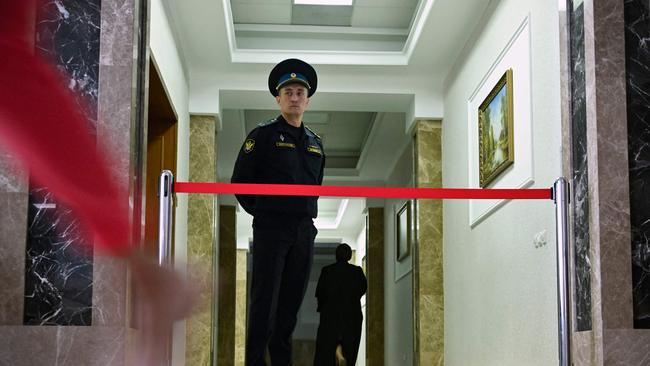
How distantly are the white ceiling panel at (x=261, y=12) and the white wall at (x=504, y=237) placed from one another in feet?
4.87

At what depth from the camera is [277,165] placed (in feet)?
13.5

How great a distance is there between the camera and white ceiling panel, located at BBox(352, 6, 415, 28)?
7168 millimetres

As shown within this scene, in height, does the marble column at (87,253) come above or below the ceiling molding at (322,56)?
below

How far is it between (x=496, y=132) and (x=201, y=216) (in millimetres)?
2839

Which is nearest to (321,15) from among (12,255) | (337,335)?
(337,335)

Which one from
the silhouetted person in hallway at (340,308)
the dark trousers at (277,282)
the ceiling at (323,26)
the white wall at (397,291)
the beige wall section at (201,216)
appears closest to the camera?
the dark trousers at (277,282)

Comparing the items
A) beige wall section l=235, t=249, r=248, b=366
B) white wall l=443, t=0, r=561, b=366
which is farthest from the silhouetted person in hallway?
beige wall section l=235, t=249, r=248, b=366

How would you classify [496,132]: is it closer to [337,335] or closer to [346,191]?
[346,191]

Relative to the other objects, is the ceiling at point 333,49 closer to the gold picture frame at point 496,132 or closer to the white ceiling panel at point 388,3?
the white ceiling panel at point 388,3

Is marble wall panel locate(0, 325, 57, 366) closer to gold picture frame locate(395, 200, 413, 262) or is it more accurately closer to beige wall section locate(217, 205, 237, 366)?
gold picture frame locate(395, 200, 413, 262)

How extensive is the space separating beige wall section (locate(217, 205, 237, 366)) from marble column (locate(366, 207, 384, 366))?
A: 197 centimetres

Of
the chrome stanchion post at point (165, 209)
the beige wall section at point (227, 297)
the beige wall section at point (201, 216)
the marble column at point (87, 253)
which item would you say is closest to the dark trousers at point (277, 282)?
the chrome stanchion post at point (165, 209)

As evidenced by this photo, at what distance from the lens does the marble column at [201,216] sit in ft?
24.2

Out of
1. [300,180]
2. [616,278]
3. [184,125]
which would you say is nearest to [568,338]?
[616,278]
